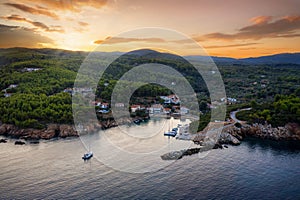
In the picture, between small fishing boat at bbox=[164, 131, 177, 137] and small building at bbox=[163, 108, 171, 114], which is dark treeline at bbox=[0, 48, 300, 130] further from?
small building at bbox=[163, 108, 171, 114]

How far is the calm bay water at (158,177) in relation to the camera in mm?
13891

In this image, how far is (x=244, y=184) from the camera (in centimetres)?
1501

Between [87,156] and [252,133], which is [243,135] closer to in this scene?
[252,133]

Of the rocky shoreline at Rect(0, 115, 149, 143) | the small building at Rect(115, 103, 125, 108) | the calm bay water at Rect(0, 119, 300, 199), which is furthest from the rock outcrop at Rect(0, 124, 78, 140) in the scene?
the small building at Rect(115, 103, 125, 108)

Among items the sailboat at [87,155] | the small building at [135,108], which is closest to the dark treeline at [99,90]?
the small building at [135,108]

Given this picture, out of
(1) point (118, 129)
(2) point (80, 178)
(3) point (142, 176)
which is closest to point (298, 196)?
(3) point (142, 176)

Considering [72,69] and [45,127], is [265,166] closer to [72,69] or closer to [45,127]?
Result: [45,127]

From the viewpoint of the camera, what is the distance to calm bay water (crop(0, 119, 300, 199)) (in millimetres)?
13891

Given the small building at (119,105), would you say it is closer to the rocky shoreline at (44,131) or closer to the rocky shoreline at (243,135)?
the rocky shoreline at (44,131)

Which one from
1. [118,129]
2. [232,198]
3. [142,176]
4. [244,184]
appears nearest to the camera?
[232,198]

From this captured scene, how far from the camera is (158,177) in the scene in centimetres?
1587

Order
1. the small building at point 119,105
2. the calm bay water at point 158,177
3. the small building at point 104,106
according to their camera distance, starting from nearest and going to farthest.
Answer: the calm bay water at point 158,177 → the small building at point 104,106 → the small building at point 119,105

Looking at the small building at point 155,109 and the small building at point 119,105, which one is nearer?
the small building at point 119,105

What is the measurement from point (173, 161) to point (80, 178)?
253 inches
